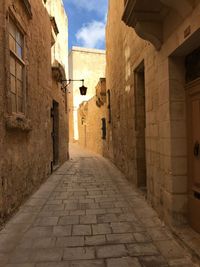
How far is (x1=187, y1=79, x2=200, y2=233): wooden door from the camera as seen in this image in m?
3.10

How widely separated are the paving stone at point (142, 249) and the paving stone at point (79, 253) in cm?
42

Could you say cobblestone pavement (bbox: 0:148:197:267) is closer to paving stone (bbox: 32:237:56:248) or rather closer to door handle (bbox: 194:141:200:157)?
paving stone (bbox: 32:237:56:248)

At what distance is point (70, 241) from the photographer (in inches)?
124

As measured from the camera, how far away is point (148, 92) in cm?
456

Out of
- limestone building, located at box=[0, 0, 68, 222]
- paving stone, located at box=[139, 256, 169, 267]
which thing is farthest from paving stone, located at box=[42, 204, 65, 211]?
paving stone, located at box=[139, 256, 169, 267]

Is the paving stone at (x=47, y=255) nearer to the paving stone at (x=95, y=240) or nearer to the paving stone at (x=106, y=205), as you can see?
the paving stone at (x=95, y=240)

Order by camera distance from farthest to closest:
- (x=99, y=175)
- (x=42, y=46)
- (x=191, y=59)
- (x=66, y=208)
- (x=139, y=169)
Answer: (x=99, y=175) < (x=42, y=46) < (x=139, y=169) < (x=66, y=208) < (x=191, y=59)

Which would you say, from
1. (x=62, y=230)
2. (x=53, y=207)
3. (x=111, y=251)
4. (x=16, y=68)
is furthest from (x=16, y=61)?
(x=111, y=251)

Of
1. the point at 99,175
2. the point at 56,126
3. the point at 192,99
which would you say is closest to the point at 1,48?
the point at 192,99

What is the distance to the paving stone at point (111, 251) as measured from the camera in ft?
9.08

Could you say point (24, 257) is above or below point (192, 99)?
below

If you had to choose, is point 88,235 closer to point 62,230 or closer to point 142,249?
point 62,230

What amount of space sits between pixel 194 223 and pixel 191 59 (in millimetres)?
2022

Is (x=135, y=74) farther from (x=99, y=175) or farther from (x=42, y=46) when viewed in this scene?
(x=99, y=175)
